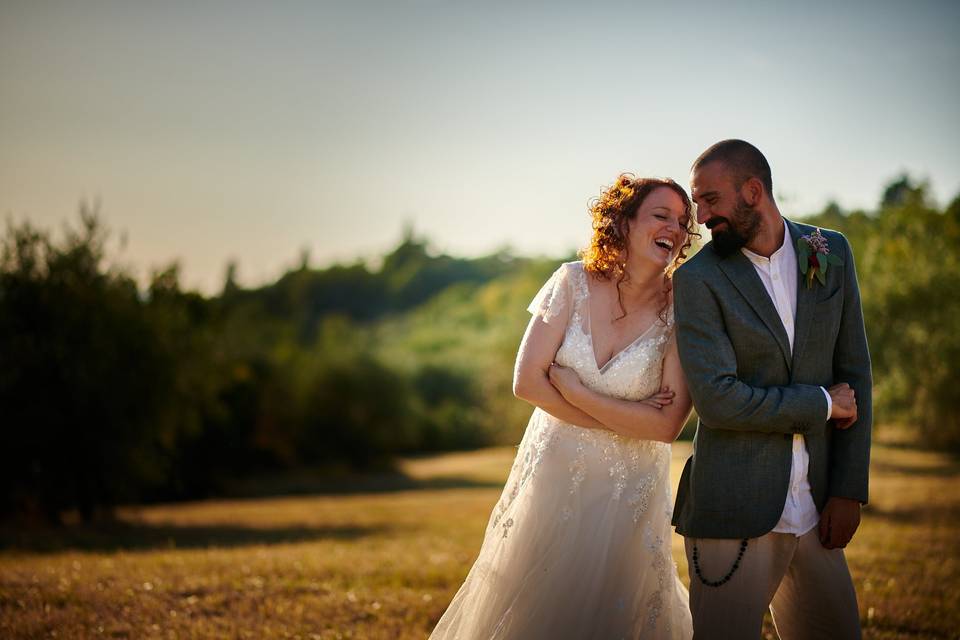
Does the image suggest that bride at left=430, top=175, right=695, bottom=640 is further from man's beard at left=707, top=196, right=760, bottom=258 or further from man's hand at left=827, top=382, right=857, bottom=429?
man's hand at left=827, top=382, right=857, bottom=429

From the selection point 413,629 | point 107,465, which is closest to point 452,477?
point 107,465

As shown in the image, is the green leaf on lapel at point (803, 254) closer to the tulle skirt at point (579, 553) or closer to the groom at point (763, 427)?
the groom at point (763, 427)

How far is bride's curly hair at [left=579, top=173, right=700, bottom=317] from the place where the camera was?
4.30m

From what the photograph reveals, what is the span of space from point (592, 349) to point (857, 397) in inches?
50.6

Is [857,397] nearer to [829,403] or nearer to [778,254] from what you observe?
[829,403]

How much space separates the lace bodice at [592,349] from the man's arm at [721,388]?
1.89ft

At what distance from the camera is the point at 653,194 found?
428 cm

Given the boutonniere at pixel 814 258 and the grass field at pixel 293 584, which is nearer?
the boutonniere at pixel 814 258

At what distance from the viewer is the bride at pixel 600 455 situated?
4020 mm

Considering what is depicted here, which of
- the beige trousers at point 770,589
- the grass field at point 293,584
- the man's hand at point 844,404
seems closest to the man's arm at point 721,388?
the man's hand at point 844,404

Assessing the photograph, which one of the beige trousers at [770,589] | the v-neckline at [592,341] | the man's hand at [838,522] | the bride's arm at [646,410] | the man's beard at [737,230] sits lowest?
the beige trousers at [770,589]

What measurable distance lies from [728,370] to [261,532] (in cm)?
1337

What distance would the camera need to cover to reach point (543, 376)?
4.23 meters

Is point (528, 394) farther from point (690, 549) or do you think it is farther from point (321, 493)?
point (321, 493)
